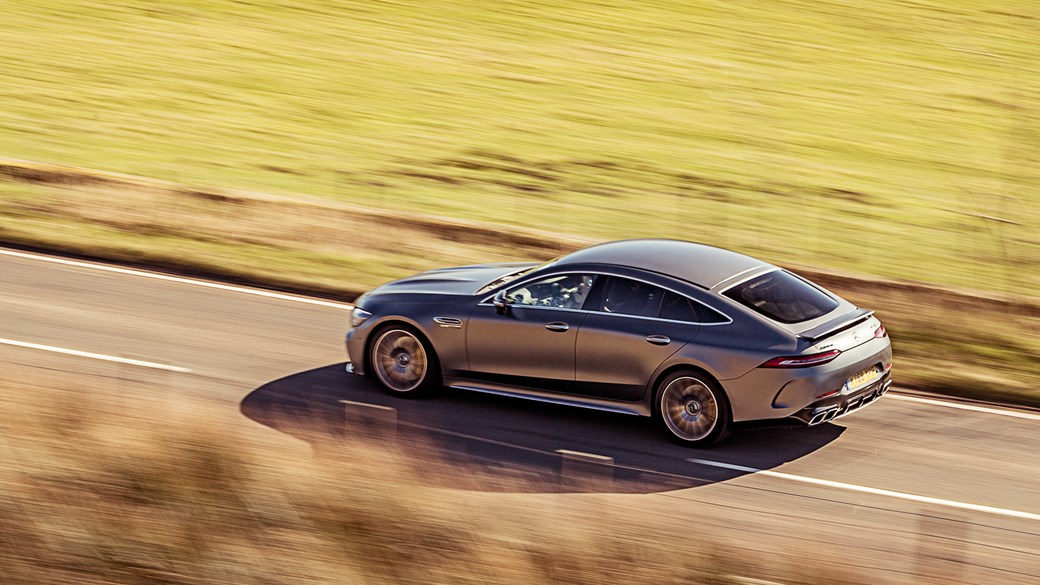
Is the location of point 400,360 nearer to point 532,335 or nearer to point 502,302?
point 502,302

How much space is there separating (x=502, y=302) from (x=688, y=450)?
2.09m

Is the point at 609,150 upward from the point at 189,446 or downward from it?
upward

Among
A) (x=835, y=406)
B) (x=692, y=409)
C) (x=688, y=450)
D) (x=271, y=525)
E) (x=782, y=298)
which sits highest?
(x=782, y=298)

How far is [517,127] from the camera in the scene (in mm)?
24391

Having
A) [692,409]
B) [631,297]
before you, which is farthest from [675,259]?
[692,409]

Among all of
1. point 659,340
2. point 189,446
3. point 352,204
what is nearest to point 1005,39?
point 352,204

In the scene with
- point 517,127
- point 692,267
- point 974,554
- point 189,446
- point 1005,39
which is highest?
point 1005,39

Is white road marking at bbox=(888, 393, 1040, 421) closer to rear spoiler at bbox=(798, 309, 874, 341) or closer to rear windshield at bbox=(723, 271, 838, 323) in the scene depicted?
rear spoiler at bbox=(798, 309, 874, 341)

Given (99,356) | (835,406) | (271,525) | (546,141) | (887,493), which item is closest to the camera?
(271,525)

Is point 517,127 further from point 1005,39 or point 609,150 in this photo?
point 1005,39

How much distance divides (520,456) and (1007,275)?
34.4ft

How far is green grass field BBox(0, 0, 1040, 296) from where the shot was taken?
1991 cm

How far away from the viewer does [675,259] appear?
10.6 metres

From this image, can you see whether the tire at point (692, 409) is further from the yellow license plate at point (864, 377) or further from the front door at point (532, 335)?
the yellow license plate at point (864, 377)
